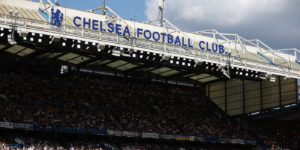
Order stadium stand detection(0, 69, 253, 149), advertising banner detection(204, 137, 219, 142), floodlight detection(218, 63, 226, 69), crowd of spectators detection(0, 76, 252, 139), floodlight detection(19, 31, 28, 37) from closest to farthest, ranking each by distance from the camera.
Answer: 1. floodlight detection(19, 31, 28, 37)
2. stadium stand detection(0, 69, 253, 149)
3. crowd of spectators detection(0, 76, 252, 139)
4. floodlight detection(218, 63, 226, 69)
5. advertising banner detection(204, 137, 219, 142)

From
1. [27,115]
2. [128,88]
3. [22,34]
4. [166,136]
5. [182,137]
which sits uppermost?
[22,34]

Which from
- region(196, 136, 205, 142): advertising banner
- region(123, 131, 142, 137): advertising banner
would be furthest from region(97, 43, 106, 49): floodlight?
region(196, 136, 205, 142): advertising banner

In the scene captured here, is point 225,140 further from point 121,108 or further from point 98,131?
point 98,131

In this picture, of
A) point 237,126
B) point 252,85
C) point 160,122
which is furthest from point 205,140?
point 252,85

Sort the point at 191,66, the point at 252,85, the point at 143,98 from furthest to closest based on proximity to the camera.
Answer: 1. the point at 252,85
2. the point at 143,98
3. the point at 191,66

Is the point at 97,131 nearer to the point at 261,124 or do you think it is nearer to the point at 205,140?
the point at 205,140

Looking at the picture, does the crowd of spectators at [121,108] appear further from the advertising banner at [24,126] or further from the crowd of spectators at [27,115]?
the advertising banner at [24,126]

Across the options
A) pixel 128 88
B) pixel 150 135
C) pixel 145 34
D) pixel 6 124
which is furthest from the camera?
pixel 128 88

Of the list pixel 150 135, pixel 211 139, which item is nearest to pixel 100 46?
pixel 150 135

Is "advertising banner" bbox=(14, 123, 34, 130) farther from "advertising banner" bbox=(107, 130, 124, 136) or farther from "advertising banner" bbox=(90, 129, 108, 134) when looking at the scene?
"advertising banner" bbox=(107, 130, 124, 136)

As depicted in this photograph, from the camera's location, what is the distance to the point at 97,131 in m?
51.3

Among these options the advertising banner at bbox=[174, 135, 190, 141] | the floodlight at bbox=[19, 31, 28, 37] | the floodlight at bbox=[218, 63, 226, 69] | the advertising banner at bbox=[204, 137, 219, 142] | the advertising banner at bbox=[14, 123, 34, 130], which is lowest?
the advertising banner at bbox=[204, 137, 219, 142]

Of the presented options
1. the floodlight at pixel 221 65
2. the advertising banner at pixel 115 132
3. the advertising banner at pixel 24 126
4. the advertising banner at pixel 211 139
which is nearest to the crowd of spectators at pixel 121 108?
the advertising banner at pixel 24 126

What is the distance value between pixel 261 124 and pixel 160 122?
20.7 metres
